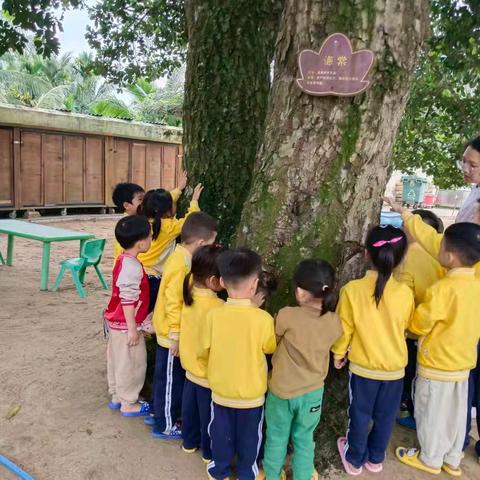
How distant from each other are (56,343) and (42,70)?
1017 inches

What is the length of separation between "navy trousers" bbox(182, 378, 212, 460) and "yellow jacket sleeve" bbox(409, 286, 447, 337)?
1.13 meters

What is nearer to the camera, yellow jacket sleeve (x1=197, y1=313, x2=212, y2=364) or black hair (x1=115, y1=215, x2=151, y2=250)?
yellow jacket sleeve (x1=197, y1=313, x2=212, y2=364)

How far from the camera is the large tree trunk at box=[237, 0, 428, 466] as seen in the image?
242 centimetres

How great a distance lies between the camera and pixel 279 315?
7.36 ft

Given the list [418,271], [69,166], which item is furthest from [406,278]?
[69,166]

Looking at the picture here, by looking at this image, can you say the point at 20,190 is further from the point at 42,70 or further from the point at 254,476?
the point at 42,70

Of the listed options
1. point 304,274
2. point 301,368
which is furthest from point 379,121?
point 301,368

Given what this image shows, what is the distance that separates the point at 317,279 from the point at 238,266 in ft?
1.22

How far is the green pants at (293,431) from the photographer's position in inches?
89.0

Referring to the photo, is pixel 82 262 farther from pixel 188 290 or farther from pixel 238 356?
pixel 238 356

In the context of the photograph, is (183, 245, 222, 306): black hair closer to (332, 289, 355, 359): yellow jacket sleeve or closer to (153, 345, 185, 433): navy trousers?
(153, 345, 185, 433): navy trousers

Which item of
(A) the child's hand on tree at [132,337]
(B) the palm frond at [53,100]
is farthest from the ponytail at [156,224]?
(B) the palm frond at [53,100]

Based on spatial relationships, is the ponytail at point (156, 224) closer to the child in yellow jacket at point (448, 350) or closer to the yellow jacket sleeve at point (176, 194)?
the yellow jacket sleeve at point (176, 194)

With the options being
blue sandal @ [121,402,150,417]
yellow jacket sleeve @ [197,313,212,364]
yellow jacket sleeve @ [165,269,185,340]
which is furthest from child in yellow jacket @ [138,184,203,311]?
yellow jacket sleeve @ [197,313,212,364]
